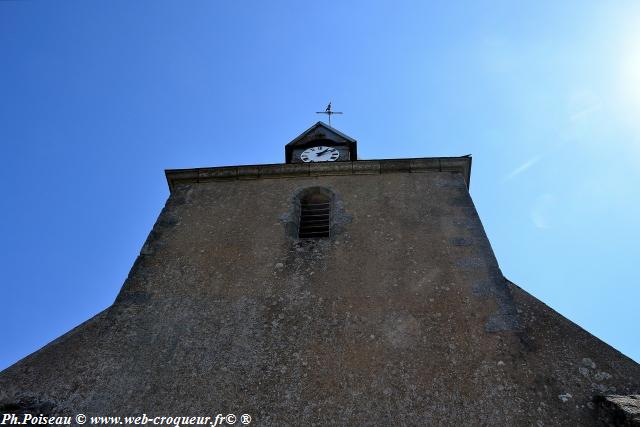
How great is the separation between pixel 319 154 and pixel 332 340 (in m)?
6.04

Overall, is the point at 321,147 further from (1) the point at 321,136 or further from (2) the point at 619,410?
(2) the point at 619,410

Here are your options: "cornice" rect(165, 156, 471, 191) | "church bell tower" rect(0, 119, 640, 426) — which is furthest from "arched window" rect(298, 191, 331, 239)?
"cornice" rect(165, 156, 471, 191)

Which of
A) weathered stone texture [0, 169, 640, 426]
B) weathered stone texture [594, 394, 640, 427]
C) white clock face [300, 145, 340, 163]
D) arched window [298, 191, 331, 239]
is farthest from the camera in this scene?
white clock face [300, 145, 340, 163]

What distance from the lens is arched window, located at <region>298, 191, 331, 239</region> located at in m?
7.49

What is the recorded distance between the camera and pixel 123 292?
637 cm

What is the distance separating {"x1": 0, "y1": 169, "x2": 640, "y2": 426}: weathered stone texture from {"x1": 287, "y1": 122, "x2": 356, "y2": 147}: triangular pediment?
4360 mm

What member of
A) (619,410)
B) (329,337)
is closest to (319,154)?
(329,337)

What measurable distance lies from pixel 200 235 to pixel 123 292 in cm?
132

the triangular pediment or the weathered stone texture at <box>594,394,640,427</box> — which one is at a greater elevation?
the triangular pediment

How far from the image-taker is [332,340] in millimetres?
5527

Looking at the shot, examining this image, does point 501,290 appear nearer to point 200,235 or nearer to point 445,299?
point 445,299

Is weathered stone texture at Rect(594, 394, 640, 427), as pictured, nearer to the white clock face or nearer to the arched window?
the arched window

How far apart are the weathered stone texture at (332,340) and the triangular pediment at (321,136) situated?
4360 millimetres

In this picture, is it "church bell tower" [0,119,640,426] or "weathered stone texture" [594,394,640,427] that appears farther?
"church bell tower" [0,119,640,426]
